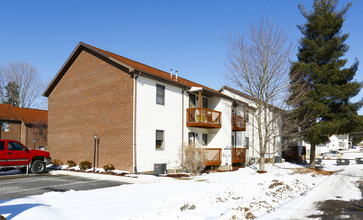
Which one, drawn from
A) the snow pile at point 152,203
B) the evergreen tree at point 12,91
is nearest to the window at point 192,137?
the snow pile at point 152,203

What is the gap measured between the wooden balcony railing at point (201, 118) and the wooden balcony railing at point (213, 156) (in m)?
1.90

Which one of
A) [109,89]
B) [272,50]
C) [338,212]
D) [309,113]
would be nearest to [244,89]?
[272,50]

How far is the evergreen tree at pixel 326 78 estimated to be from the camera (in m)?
25.2

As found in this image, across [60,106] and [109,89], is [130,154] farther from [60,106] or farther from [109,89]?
[60,106]

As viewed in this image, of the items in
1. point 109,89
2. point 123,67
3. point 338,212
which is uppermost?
point 123,67

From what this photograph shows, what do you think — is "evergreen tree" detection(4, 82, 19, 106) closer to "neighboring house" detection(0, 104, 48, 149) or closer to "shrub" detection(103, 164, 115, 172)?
"neighboring house" detection(0, 104, 48, 149)

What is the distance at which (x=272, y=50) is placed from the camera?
20.8 metres

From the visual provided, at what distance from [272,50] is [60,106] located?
56.5 feet

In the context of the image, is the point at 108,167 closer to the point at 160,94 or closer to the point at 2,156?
the point at 2,156

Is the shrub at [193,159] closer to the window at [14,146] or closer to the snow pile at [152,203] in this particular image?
the snow pile at [152,203]

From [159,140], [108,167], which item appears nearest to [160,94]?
[159,140]

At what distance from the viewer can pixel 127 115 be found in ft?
56.6

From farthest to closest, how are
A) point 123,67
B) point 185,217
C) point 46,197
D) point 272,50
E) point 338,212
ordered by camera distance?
point 272,50
point 123,67
point 46,197
point 338,212
point 185,217

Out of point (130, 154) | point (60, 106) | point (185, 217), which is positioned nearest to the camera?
point (185, 217)
